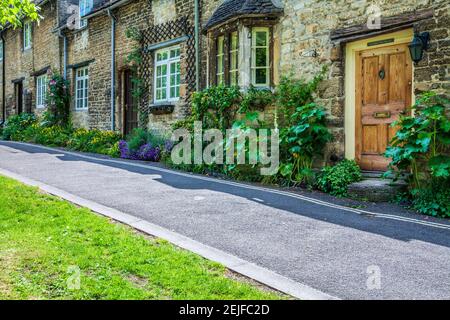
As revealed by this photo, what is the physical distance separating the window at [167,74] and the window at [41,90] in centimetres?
961

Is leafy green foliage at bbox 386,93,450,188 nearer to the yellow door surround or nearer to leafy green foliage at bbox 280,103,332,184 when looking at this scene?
the yellow door surround

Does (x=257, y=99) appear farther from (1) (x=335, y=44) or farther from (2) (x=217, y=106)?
(1) (x=335, y=44)

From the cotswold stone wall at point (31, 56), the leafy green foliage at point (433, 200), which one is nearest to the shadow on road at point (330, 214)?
the leafy green foliage at point (433, 200)

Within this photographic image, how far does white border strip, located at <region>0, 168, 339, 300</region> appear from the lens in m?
3.66

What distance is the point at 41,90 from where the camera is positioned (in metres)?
22.6

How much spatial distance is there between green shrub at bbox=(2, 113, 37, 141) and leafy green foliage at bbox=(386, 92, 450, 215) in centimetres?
1797

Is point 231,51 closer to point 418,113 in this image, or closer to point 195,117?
point 195,117

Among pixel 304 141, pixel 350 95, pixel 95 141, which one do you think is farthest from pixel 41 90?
pixel 350 95

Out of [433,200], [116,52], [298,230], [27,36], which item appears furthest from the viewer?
[27,36]

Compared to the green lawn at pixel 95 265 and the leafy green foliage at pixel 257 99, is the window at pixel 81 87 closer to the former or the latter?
the leafy green foliage at pixel 257 99

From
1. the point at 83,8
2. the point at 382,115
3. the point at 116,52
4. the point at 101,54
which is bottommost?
the point at 382,115

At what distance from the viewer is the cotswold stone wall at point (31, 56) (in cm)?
2108

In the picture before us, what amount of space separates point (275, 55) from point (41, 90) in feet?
52.5

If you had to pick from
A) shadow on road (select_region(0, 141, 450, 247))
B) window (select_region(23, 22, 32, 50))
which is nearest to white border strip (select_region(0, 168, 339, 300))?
shadow on road (select_region(0, 141, 450, 247))
